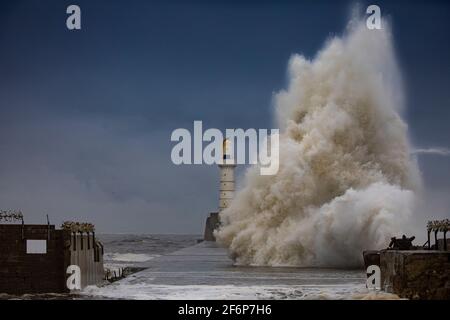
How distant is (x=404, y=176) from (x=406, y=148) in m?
1.35

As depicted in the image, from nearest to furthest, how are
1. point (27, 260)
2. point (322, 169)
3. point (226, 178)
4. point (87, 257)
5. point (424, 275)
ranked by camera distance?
point (424, 275)
point (27, 260)
point (87, 257)
point (322, 169)
point (226, 178)

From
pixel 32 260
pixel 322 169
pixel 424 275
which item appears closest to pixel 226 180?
pixel 322 169

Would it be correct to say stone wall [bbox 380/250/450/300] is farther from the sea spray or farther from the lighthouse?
the lighthouse

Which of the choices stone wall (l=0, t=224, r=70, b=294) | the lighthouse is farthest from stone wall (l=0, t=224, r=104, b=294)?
the lighthouse

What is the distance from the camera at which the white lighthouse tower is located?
230 feet

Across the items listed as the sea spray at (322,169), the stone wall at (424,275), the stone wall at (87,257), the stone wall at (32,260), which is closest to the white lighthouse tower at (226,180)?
the sea spray at (322,169)

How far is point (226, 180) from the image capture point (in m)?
72.6

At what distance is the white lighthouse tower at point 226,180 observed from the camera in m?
70.1

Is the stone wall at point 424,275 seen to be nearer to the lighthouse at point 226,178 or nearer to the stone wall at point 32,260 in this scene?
the stone wall at point 32,260

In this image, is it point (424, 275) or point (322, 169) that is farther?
point (322, 169)

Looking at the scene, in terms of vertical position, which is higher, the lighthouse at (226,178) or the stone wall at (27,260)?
the lighthouse at (226,178)

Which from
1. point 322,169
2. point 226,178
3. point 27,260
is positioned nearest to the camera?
point 27,260

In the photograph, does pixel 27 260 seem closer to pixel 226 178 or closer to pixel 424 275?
pixel 424 275
